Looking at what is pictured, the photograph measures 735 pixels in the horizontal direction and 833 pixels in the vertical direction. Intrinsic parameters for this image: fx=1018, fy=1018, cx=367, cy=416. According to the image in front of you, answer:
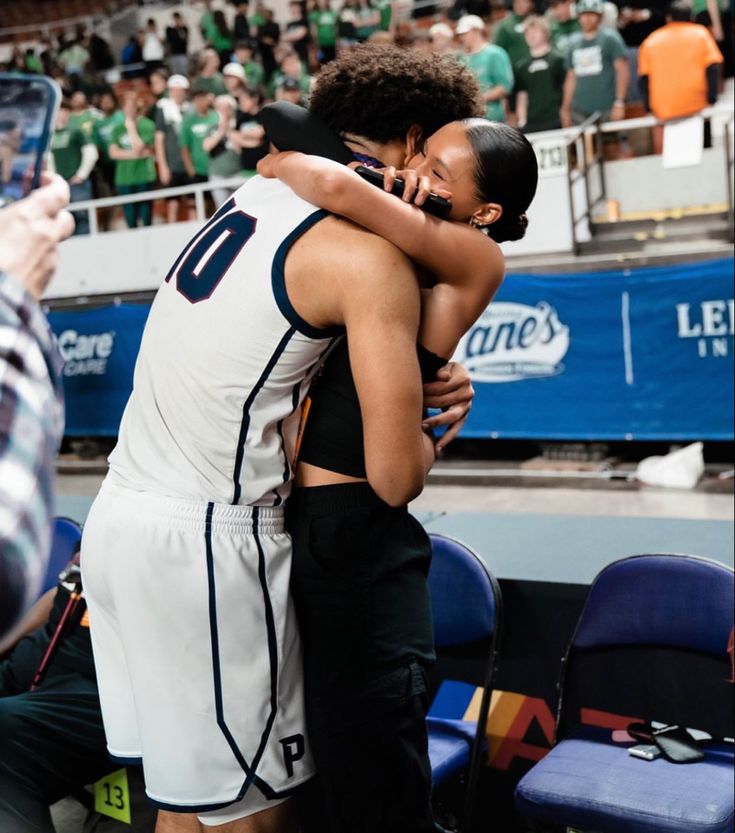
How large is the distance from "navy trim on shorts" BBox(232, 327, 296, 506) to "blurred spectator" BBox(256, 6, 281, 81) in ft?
43.1

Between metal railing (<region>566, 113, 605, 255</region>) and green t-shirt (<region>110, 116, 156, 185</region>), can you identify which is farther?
green t-shirt (<region>110, 116, 156, 185</region>)

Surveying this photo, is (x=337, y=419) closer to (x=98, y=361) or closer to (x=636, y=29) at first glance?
(x=98, y=361)

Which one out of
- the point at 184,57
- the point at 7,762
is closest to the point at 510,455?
the point at 7,762

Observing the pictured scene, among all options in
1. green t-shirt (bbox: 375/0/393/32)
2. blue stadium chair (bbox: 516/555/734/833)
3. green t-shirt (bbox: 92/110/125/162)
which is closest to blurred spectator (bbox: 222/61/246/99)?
green t-shirt (bbox: 92/110/125/162)

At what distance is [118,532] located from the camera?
Result: 1825 mm

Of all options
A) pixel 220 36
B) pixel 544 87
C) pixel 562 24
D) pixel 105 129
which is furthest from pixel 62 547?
pixel 220 36

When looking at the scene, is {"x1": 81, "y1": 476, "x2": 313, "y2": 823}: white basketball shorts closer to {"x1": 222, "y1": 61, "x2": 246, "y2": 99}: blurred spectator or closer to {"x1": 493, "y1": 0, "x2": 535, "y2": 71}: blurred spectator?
{"x1": 493, "y1": 0, "x2": 535, "y2": 71}: blurred spectator

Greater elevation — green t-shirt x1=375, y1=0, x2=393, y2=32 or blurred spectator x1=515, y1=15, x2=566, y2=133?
green t-shirt x1=375, y1=0, x2=393, y2=32

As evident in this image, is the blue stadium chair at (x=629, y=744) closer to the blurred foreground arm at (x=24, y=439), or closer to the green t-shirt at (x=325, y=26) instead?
the blurred foreground arm at (x=24, y=439)

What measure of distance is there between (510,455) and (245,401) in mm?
7661

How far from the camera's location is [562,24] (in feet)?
33.7

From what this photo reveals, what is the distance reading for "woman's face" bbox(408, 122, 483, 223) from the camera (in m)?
1.88

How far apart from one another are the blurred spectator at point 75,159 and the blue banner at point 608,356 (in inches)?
244

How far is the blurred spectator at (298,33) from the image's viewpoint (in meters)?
13.8
